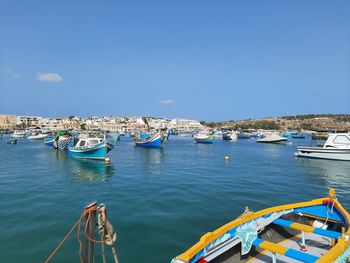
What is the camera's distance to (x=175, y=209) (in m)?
12.6

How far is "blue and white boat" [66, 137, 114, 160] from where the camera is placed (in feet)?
104

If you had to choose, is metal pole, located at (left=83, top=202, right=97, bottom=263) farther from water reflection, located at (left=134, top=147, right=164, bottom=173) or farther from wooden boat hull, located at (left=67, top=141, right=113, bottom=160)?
wooden boat hull, located at (left=67, top=141, right=113, bottom=160)

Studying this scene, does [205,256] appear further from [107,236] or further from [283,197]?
[283,197]

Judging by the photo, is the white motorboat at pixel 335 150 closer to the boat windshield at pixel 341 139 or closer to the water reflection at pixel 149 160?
the boat windshield at pixel 341 139

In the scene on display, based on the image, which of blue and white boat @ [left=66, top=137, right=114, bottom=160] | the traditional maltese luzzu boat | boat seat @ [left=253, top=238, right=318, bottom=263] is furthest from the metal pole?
blue and white boat @ [left=66, top=137, right=114, bottom=160]

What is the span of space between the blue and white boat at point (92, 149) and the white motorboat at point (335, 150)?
30.3 meters

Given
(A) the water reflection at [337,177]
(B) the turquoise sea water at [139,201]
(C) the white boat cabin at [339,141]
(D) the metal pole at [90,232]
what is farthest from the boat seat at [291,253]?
(C) the white boat cabin at [339,141]

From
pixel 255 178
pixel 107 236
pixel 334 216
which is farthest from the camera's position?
pixel 255 178

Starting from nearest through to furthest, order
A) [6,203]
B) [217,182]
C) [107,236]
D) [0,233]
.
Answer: [107,236], [0,233], [6,203], [217,182]

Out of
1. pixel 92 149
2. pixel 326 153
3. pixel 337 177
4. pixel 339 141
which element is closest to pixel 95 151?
pixel 92 149

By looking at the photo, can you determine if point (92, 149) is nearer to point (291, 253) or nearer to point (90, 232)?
point (90, 232)

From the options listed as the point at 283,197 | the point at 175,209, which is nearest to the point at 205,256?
the point at 175,209

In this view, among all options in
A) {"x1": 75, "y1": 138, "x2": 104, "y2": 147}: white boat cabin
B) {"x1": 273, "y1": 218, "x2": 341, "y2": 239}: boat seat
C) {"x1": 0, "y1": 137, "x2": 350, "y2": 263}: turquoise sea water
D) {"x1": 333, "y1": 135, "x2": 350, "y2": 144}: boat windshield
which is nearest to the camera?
{"x1": 273, "y1": 218, "x2": 341, "y2": 239}: boat seat

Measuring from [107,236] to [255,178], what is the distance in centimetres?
1886
